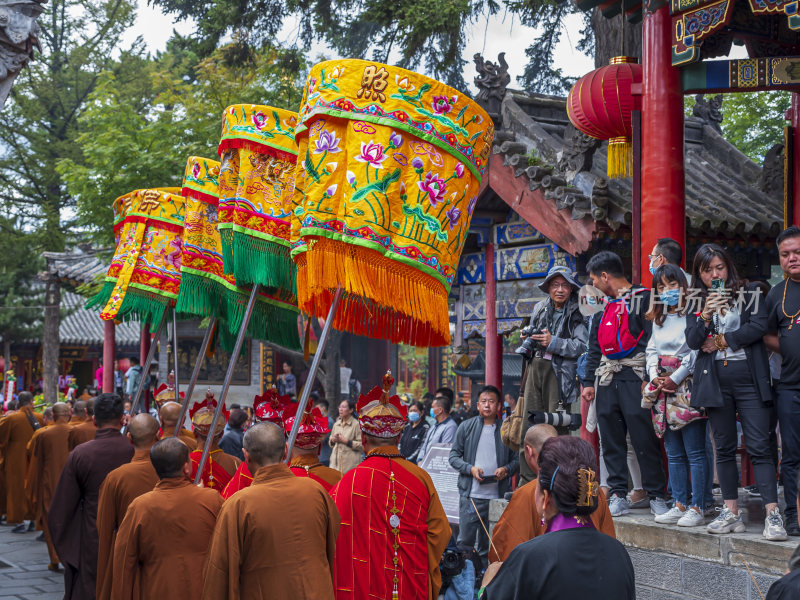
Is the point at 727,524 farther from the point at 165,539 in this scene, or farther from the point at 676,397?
the point at 165,539

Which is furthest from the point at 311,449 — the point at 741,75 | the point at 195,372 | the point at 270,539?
the point at 741,75

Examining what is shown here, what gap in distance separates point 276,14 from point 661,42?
8909mm

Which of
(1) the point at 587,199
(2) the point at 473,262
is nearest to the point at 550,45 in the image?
(2) the point at 473,262

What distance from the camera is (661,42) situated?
22.3 feet

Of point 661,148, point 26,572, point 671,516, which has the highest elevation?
point 661,148

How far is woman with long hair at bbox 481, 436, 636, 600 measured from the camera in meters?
2.66

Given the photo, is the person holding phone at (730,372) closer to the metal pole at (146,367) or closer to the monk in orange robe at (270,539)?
the monk in orange robe at (270,539)

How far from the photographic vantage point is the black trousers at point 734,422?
5035 mm

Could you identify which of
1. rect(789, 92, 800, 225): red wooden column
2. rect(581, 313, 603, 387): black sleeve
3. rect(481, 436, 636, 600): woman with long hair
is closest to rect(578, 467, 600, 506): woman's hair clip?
rect(481, 436, 636, 600): woman with long hair

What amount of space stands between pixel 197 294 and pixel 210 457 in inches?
47.8

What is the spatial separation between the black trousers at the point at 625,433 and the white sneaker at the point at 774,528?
101cm

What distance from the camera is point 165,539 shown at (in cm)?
459

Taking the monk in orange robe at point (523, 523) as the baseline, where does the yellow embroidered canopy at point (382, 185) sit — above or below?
above

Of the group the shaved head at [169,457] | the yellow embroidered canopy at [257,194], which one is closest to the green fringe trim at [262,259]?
the yellow embroidered canopy at [257,194]
